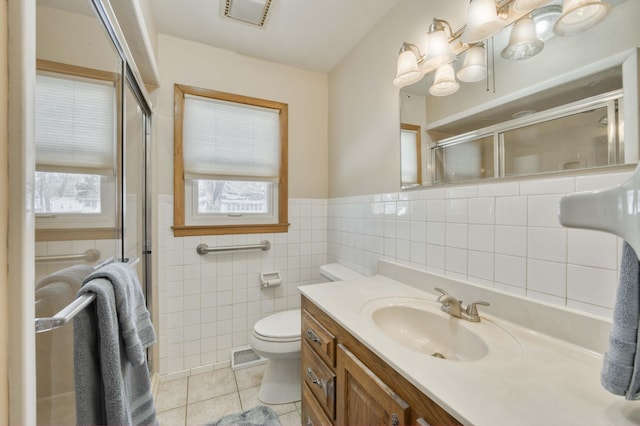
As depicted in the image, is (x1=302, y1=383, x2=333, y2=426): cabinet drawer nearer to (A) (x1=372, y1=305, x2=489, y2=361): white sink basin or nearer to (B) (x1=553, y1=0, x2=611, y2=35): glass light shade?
(A) (x1=372, y1=305, x2=489, y2=361): white sink basin

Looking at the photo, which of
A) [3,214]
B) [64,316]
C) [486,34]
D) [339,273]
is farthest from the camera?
[339,273]

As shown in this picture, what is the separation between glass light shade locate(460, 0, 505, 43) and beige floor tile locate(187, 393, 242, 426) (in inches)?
85.8

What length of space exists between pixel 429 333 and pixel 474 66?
3.57 feet

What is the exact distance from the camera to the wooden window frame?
A: 1.82m

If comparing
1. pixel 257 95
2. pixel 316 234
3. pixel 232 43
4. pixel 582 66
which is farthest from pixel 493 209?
pixel 232 43

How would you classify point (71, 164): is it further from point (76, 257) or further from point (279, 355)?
point (279, 355)

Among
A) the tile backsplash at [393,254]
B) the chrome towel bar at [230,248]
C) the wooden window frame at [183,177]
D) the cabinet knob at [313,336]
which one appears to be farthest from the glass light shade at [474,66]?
the chrome towel bar at [230,248]

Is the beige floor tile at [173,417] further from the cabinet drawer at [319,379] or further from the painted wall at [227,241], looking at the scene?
the cabinet drawer at [319,379]

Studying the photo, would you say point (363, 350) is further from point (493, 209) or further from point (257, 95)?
point (257, 95)

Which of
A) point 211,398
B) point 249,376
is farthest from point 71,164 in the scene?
point 249,376

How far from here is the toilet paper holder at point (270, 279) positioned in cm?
205

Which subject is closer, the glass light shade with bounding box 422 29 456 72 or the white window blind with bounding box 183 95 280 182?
the glass light shade with bounding box 422 29 456 72

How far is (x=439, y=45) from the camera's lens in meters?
1.15

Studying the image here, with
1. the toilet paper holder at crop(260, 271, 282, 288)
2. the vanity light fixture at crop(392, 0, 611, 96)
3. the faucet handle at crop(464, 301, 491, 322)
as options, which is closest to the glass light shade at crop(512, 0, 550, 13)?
the vanity light fixture at crop(392, 0, 611, 96)
